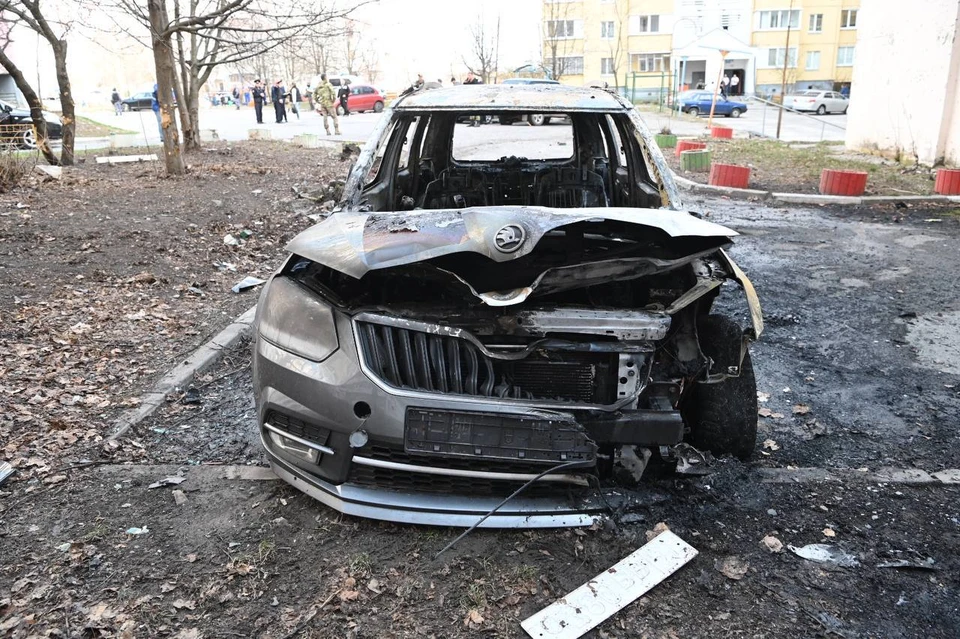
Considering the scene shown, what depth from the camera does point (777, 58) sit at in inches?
2005

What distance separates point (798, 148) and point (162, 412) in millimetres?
18168

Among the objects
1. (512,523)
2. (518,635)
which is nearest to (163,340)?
(512,523)

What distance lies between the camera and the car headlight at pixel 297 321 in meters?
2.57

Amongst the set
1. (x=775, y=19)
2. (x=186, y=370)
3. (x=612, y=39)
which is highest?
(x=775, y=19)

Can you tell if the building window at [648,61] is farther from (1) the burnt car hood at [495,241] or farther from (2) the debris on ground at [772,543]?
(2) the debris on ground at [772,543]

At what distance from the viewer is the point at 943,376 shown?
13.6 ft

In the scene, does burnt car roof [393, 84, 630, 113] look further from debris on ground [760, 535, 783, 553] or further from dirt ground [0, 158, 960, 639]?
debris on ground [760, 535, 783, 553]

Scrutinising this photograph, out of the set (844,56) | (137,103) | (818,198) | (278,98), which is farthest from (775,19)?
(818,198)

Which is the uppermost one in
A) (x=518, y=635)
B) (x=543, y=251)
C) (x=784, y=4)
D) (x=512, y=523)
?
(x=784, y=4)

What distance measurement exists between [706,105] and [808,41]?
2316cm

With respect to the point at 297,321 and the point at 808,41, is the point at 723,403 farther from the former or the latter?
the point at 808,41

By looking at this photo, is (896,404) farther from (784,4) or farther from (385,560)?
(784,4)

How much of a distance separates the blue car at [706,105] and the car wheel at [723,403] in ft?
114

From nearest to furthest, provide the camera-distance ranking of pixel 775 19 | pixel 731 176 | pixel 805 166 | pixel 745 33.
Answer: pixel 731 176
pixel 805 166
pixel 775 19
pixel 745 33
